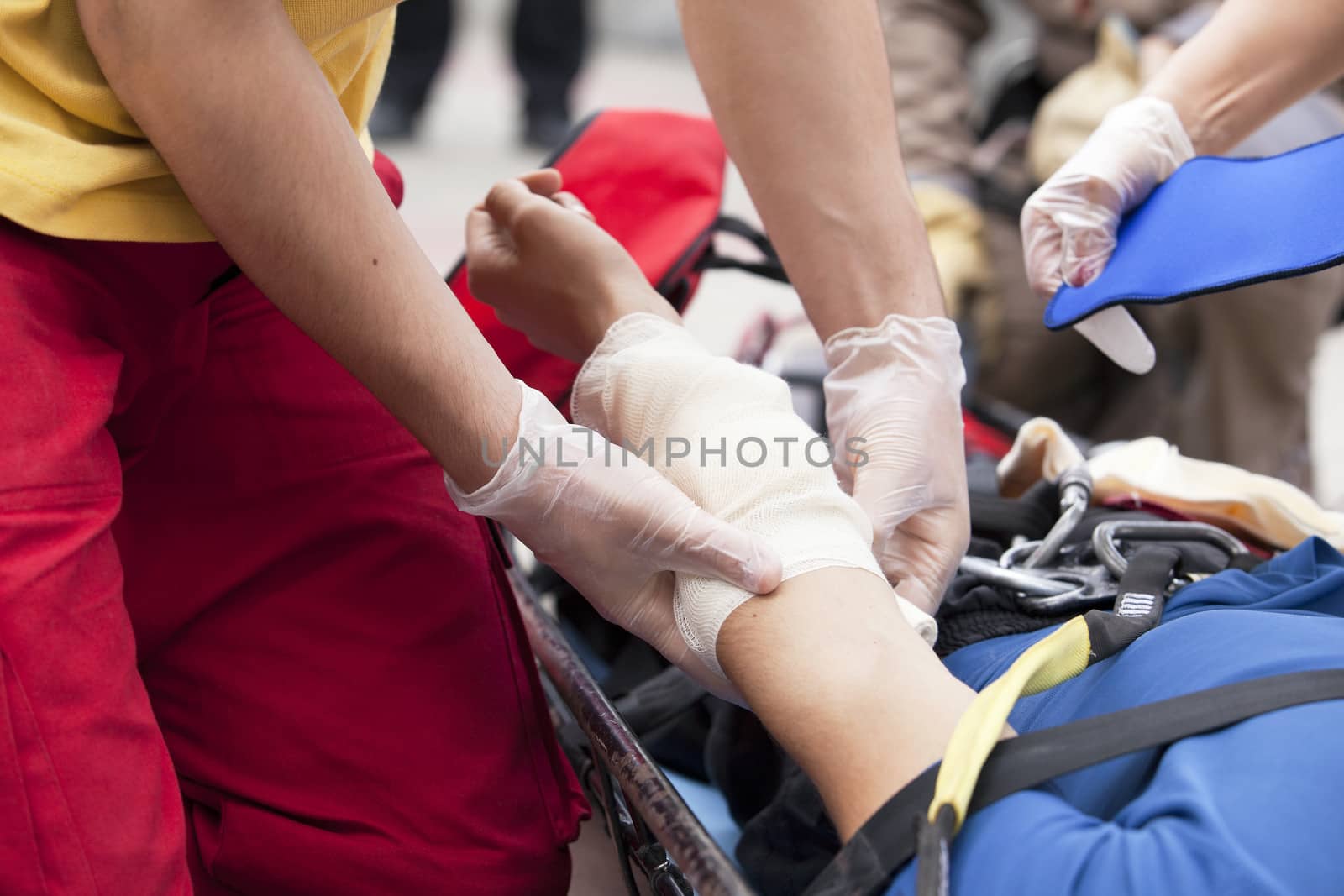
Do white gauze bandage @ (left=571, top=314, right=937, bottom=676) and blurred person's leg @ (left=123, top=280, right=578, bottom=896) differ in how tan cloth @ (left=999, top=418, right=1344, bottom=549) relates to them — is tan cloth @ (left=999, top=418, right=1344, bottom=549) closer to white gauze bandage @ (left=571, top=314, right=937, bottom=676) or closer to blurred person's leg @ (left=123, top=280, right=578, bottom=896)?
white gauze bandage @ (left=571, top=314, right=937, bottom=676)

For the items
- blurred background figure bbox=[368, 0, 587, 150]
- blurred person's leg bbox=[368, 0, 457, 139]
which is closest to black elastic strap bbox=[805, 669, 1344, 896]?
blurred background figure bbox=[368, 0, 587, 150]

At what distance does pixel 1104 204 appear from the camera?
93cm

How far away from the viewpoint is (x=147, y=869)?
591 mm

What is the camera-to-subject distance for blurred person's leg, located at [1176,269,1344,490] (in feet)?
6.34

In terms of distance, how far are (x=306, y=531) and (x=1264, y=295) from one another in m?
1.70

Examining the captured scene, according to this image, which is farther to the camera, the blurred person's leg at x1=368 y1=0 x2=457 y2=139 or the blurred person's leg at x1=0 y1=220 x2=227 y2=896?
the blurred person's leg at x1=368 y1=0 x2=457 y2=139

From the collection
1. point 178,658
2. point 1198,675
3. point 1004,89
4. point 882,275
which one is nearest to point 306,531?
point 178,658

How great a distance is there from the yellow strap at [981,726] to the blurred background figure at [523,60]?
282 centimetres

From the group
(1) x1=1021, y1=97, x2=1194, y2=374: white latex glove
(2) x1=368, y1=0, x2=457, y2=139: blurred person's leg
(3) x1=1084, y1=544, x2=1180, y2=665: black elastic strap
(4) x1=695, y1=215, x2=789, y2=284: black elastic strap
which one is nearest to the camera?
(3) x1=1084, y1=544, x2=1180, y2=665: black elastic strap

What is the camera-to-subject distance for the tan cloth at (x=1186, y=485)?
3.10 ft

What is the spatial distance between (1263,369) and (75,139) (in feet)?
6.24

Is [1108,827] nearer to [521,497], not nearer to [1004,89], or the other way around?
[521,497]

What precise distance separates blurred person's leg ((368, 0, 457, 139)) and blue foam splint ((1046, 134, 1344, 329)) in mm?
2691

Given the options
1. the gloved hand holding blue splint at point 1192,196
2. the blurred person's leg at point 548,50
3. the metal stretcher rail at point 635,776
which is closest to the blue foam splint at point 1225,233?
the gloved hand holding blue splint at point 1192,196
